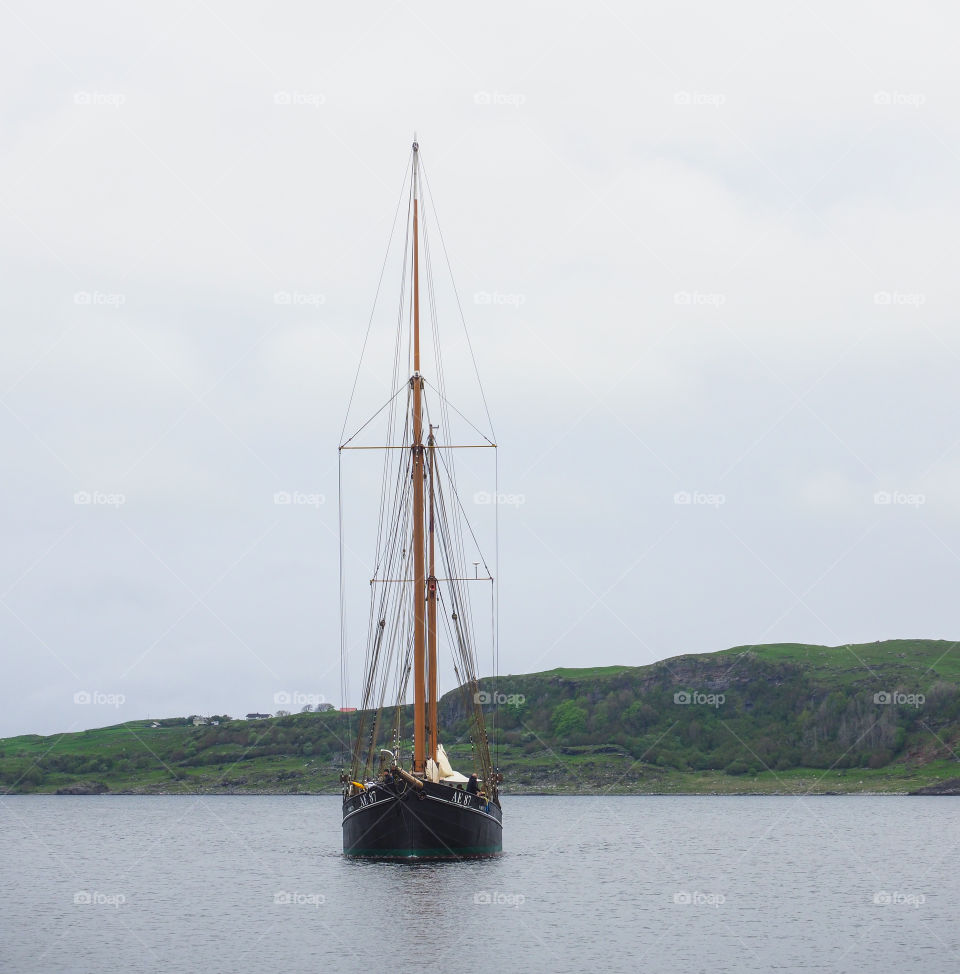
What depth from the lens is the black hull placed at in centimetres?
6750

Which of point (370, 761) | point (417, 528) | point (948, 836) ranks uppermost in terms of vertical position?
point (417, 528)

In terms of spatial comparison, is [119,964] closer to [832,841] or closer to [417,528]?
[417,528]

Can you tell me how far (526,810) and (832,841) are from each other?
63.7 metres

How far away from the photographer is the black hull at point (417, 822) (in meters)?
67.5

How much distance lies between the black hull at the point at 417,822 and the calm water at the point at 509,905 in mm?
1145

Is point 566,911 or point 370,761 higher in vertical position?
point 370,761

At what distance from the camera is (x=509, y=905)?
60.6 metres

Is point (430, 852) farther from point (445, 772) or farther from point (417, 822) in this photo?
point (445, 772)

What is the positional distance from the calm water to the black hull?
1.15 meters

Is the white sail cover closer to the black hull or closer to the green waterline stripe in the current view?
the black hull

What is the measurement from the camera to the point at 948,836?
115812 millimetres

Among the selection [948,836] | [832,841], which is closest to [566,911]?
[832,841]

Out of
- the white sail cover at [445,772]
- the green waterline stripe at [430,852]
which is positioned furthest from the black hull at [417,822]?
the white sail cover at [445,772]

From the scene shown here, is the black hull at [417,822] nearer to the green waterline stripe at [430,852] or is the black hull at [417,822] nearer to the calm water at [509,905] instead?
the green waterline stripe at [430,852]
